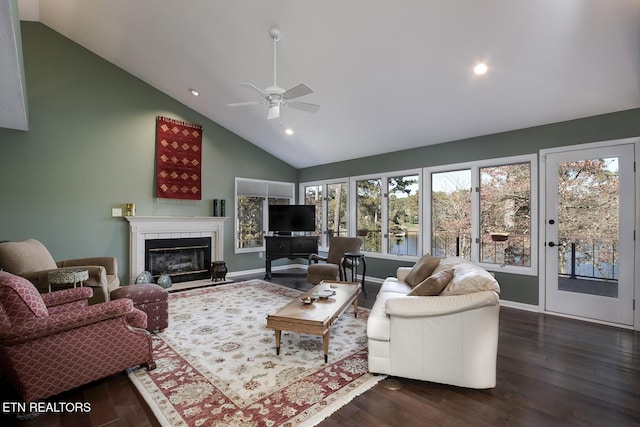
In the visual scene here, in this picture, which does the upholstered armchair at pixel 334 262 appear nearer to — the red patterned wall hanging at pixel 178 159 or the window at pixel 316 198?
the window at pixel 316 198

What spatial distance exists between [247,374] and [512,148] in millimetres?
4620

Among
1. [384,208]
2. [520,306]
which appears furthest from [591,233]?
[384,208]

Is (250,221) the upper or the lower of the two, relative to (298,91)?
lower

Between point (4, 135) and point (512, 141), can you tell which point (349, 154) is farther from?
point (4, 135)

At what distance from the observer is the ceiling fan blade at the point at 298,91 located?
110 inches

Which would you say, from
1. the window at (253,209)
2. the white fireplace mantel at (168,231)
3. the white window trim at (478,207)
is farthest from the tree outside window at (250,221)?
the white window trim at (478,207)

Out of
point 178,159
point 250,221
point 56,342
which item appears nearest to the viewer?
point 56,342

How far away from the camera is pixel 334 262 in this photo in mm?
5688

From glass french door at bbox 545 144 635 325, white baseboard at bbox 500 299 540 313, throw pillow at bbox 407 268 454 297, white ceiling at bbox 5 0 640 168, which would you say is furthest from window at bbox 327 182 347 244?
throw pillow at bbox 407 268 454 297

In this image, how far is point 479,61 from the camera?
3.21m

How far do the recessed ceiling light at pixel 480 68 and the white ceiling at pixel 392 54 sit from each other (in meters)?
0.05

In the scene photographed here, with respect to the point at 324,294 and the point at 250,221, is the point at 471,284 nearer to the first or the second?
the point at 324,294

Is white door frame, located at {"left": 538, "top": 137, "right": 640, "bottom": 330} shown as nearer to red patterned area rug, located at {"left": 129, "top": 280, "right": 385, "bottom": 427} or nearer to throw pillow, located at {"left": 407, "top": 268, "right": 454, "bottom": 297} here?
throw pillow, located at {"left": 407, "top": 268, "right": 454, "bottom": 297}

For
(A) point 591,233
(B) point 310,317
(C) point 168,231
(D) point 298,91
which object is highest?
(D) point 298,91
